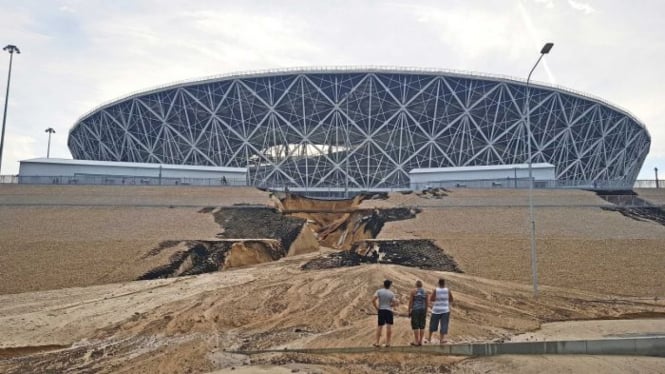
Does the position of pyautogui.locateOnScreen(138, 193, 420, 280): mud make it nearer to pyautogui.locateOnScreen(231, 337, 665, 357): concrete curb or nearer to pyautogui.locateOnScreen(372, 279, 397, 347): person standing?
pyautogui.locateOnScreen(231, 337, 665, 357): concrete curb

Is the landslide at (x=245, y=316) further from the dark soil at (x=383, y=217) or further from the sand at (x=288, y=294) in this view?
the dark soil at (x=383, y=217)

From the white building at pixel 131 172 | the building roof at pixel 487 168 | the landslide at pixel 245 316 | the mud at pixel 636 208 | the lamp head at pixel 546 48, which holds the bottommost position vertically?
the landslide at pixel 245 316

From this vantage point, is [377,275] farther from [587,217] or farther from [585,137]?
[585,137]

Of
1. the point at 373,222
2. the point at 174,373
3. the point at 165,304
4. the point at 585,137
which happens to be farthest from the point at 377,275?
the point at 585,137

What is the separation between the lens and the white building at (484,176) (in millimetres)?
39941

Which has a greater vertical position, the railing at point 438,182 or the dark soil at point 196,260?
the railing at point 438,182

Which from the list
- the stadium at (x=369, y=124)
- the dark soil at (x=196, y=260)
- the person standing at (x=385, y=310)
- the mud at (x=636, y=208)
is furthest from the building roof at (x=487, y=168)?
the person standing at (x=385, y=310)

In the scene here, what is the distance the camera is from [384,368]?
27.6 ft

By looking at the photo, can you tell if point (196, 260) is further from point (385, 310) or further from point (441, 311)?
point (441, 311)

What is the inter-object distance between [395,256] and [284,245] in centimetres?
637

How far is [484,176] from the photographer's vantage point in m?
43.2

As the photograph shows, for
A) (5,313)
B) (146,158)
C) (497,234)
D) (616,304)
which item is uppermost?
(146,158)

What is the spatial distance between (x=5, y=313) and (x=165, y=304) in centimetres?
409

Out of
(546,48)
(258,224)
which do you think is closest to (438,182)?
(258,224)
